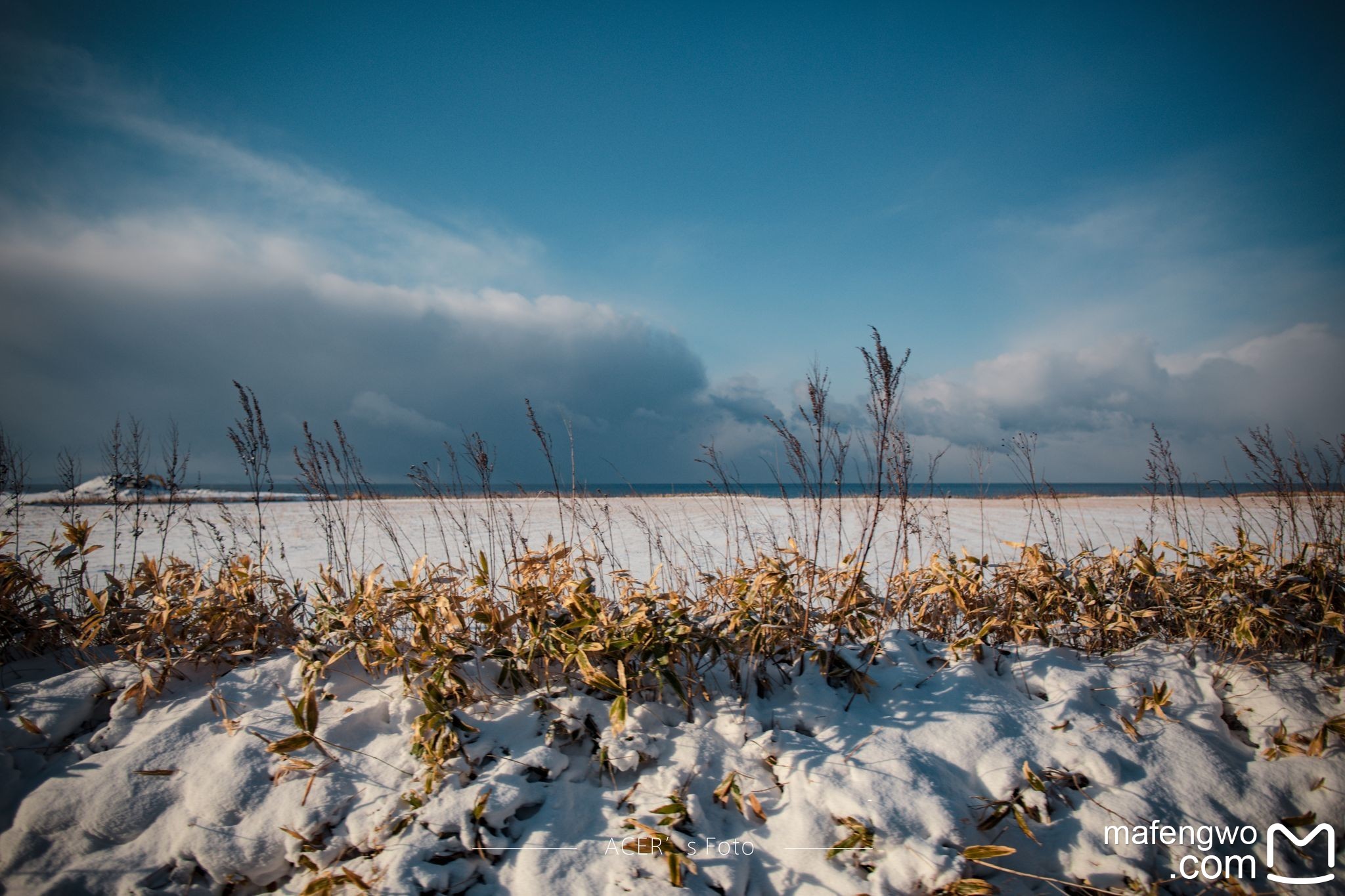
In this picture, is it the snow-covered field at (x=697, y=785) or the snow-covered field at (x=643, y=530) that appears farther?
the snow-covered field at (x=643, y=530)

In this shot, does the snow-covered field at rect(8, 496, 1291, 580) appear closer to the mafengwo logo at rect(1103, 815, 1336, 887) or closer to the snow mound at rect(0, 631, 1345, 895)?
the snow mound at rect(0, 631, 1345, 895)

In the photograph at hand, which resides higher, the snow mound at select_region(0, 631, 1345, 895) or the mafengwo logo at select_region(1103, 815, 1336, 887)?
the snow mound at select_region(0, 631, 1345, 895)

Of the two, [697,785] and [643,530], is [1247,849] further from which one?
[643,530]

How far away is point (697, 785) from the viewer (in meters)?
1.76

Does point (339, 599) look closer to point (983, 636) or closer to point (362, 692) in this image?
point (362, 692)

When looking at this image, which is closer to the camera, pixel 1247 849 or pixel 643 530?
pixel 1247 849

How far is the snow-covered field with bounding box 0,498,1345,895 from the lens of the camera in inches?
62.2

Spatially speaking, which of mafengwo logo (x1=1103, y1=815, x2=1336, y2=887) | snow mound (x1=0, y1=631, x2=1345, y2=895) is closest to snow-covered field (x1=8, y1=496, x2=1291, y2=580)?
snow mound (x1=0, y1=631, x2=1345, y2=895)

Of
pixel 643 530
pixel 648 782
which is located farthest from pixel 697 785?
pixel 643 530

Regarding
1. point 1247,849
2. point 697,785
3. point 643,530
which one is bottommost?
point 1247,849

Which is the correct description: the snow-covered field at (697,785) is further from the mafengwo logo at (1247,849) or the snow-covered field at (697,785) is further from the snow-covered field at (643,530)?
the snow-covered field at (643,530)

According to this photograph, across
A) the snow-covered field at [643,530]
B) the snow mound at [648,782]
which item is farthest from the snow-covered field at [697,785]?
the snow-covered field at [643,530]

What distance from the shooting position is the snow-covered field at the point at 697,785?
5.18 ft

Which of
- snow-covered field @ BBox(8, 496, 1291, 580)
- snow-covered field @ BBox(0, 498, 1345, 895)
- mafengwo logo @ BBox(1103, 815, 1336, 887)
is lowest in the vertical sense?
mafengwo logo @ BBox(1103, 815, 1336, 887)
